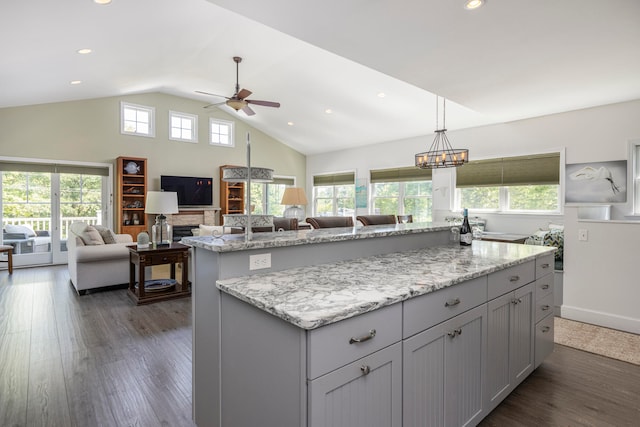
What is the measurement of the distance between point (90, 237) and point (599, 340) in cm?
603

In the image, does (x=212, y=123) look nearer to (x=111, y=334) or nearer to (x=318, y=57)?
(x=318, y=57)

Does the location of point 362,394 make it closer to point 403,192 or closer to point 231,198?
point 403,192

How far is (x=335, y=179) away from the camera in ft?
31.7

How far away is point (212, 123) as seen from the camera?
888 centimetres

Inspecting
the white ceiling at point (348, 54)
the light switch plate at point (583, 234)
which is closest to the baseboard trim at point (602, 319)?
the light switch plate at point (583, 234)

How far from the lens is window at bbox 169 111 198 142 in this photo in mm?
8211

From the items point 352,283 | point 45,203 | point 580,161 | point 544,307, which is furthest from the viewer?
point 45,203

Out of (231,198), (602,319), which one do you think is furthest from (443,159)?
(231,198)

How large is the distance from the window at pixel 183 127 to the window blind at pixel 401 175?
4680 millimetres

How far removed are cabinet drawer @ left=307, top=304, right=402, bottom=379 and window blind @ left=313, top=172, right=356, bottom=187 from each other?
26.1ft

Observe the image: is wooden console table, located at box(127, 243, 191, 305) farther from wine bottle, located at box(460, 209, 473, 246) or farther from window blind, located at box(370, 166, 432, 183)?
window blind, located at box(370, 166, 432, 183)

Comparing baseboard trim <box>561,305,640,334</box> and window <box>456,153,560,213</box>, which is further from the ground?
window <box>456,153,560,213</box>

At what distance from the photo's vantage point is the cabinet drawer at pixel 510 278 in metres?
1.90

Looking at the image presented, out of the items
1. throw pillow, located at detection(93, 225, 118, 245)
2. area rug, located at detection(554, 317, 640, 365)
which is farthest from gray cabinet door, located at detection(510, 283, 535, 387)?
throw pillow, located at detection(93, 225, 118, 245)
